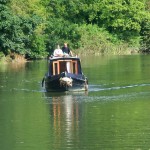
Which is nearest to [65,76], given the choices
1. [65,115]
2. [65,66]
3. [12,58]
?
[65,66]

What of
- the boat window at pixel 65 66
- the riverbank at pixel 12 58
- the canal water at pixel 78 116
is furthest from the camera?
the riverbank at pixel 12 58

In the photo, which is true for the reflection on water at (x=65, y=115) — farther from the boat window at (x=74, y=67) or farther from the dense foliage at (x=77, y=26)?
the dense foliage at (x=77, y=26)

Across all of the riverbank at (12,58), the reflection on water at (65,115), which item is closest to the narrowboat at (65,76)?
the reflection on water at (65,115)

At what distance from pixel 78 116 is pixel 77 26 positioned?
5163 centimetres

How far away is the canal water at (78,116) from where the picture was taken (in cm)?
1667

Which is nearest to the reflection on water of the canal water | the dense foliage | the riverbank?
the canal water

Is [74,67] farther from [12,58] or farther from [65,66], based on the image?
[12,58]

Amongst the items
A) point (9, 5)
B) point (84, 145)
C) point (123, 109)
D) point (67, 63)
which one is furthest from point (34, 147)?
point (9, 5)

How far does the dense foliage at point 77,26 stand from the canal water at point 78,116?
2015 centimetres

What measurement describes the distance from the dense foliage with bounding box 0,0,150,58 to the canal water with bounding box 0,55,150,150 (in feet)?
66.1

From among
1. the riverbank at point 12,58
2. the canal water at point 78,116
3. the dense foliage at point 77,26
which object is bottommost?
the canal water at point 78,116

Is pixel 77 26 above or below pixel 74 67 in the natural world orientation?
above

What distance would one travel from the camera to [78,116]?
21516 millimetres

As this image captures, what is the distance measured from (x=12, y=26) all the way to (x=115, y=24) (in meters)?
26.4
